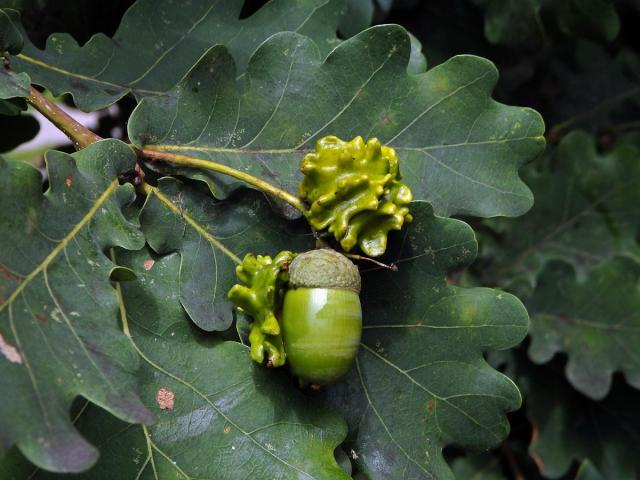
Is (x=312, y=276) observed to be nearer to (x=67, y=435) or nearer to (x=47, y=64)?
(x=67, y=435)

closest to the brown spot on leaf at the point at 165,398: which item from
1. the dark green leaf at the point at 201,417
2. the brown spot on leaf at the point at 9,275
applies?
the dark green leaf at the point at 201,417

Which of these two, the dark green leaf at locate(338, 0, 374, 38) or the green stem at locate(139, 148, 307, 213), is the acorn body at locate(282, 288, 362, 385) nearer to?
the green stem at locate(139, 148, 307, 213)

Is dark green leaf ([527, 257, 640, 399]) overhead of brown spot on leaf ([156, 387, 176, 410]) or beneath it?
beneath

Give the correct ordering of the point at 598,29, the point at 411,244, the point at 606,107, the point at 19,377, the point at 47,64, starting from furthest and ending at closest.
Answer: the point at 606,107 < the point at 598,29 < the point at 47,64 < the point at 411,244 < the point at 19,377

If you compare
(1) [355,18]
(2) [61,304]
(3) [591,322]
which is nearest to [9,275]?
(2) [61,304]

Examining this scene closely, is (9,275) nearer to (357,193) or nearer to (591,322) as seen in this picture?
(357,193)

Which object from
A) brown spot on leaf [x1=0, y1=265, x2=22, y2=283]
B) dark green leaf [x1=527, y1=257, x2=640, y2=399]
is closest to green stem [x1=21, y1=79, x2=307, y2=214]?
brown spot on leaf [x1=0, y1=265, x2=22, y2=283]

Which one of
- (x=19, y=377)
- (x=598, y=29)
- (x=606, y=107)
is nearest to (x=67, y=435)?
(x=19, y=377)
